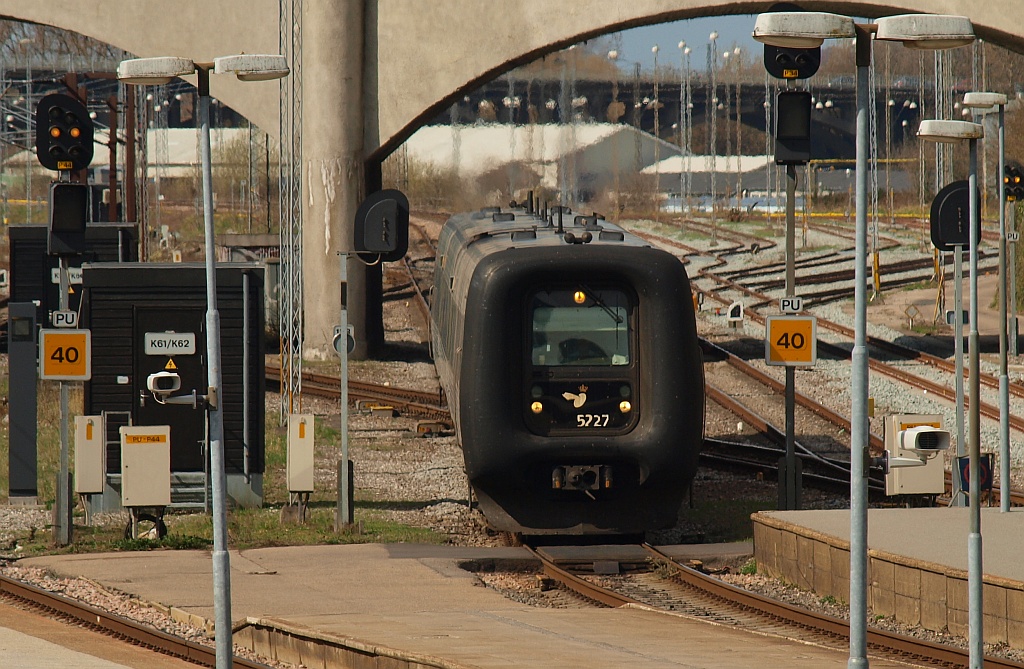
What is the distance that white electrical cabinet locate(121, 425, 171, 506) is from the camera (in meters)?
15.6

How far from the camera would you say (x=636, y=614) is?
12.5m

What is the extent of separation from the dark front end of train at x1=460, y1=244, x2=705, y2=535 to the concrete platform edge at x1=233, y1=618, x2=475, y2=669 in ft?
11.7

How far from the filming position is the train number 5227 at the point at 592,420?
577 inches

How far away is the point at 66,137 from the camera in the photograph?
17.0m

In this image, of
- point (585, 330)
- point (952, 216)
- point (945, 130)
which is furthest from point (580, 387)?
point (952, 216)

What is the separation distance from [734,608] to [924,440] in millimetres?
3700

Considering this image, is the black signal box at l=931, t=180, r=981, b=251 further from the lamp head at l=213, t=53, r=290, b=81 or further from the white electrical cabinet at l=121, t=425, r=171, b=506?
the white electrical cabinet at l=121, t=425, r=171, b=506

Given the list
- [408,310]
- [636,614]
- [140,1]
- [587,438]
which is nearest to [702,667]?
[636,614]

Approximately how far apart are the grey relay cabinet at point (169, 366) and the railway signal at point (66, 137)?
1.47 m

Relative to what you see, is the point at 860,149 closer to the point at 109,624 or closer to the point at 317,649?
the point at 317,649

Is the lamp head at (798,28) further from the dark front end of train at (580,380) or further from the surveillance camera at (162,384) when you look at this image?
the dark front end of train at (580,380)

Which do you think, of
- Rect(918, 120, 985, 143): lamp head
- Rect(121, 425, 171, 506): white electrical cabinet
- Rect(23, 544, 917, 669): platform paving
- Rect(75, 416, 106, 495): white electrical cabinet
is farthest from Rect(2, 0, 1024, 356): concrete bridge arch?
Rect(918, 120, 985, 143): lamp head

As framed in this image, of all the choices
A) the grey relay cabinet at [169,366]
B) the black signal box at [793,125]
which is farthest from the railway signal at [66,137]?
the black signal box at [793,125]

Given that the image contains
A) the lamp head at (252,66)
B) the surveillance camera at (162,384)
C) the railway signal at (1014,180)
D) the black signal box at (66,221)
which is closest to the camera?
the lamp head at (252,66)
